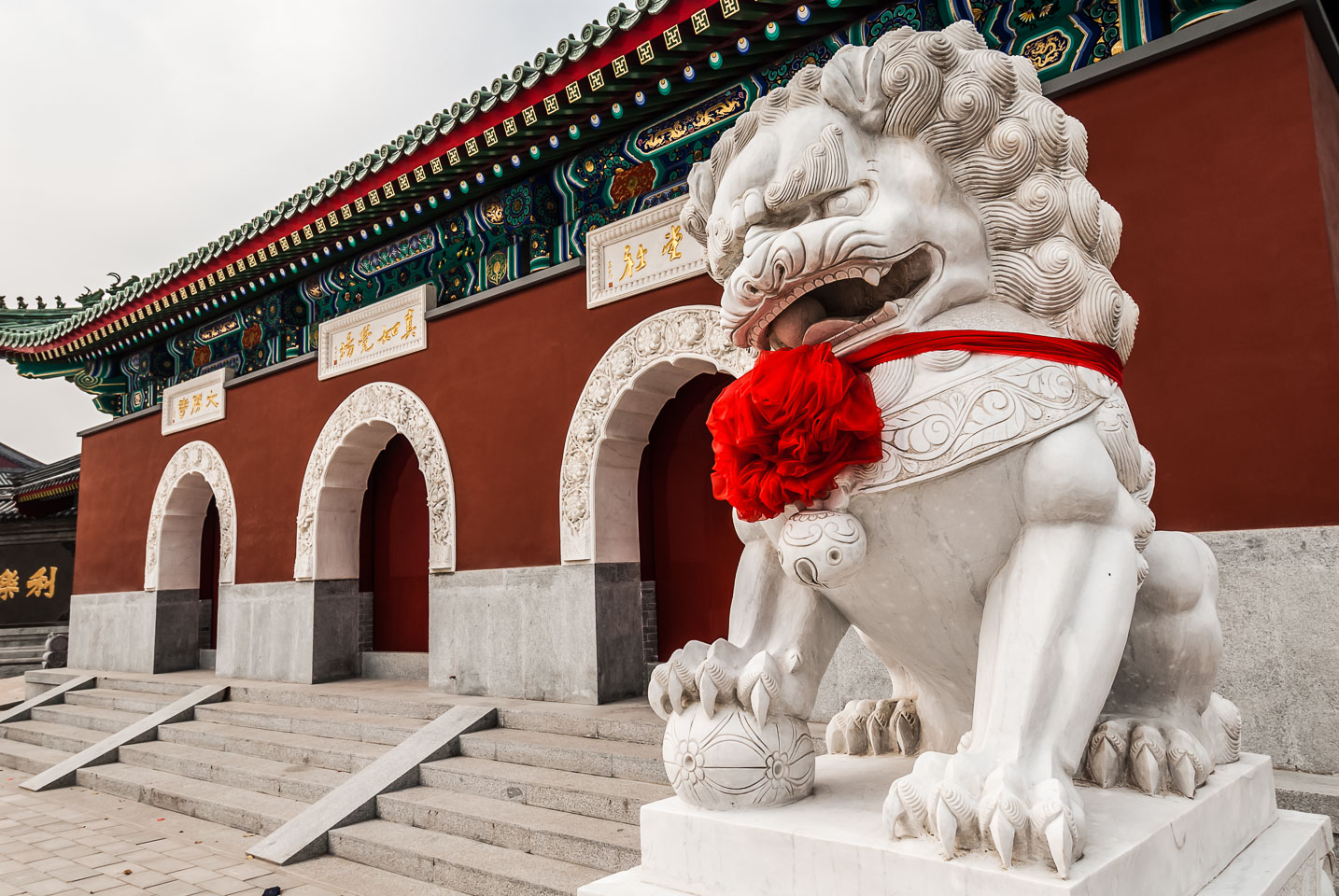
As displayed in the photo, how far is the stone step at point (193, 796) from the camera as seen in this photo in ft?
14.8

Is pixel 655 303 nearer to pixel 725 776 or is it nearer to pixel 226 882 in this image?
pixel 226 882

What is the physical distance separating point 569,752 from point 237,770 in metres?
2.40

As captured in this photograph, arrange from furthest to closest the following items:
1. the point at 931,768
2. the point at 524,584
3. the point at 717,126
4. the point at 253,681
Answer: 1. the point at 253,681
2. the point at 524,584
3. the point at 717,126
4. the point at 931,768

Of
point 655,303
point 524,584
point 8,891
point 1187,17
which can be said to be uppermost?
point 1187,17

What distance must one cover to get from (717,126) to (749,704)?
4.15 m

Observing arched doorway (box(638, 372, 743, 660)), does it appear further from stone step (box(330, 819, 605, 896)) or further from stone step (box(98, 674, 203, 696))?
stone step (box(98, 674, 203, 696))

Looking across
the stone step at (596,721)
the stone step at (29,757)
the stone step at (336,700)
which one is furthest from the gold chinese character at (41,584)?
the stone step at (596,721)

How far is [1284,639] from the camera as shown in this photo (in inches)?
114

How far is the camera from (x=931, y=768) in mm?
1074

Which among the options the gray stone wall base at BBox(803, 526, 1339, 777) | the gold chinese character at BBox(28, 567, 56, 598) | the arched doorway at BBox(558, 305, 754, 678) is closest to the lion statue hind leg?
the gray stone wall base at BBox(803, 526, 1339, 777)

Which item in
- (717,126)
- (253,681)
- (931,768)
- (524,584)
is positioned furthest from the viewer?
(253,681)

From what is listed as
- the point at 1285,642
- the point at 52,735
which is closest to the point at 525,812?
the point at 1285,642

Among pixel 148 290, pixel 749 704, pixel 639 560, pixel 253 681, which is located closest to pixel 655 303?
pixel 639 560

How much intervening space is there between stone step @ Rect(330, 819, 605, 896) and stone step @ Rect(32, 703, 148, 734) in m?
4.26
